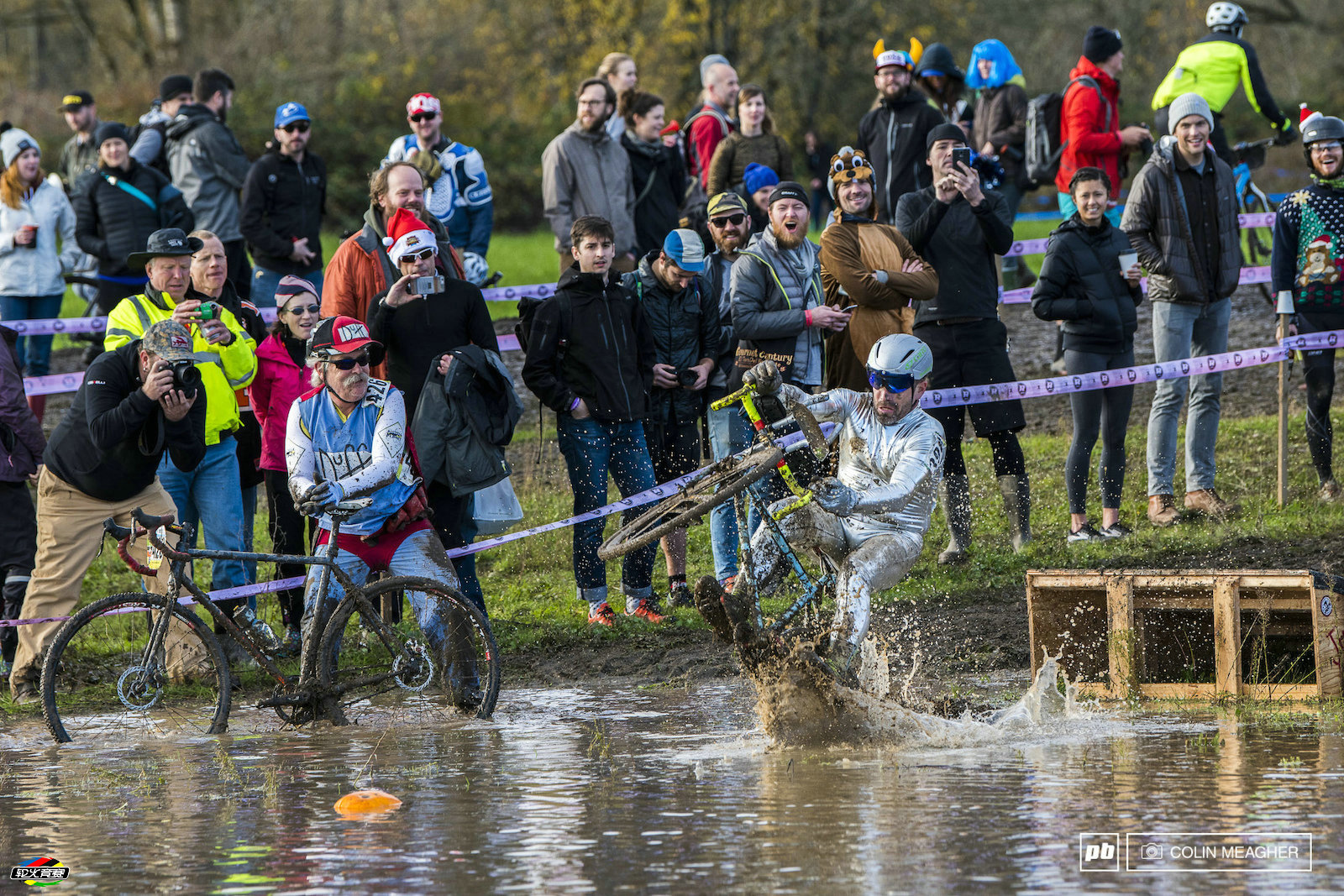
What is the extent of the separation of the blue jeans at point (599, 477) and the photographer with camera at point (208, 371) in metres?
1.93

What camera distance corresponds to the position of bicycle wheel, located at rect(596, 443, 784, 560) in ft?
23.5

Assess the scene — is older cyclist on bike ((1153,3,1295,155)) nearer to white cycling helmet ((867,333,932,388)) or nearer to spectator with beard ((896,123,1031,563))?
spectator with beard ((896,123,1031,563))

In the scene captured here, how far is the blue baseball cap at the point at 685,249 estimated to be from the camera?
10.5 meters

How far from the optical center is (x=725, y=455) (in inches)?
410

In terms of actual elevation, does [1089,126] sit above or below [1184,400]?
above

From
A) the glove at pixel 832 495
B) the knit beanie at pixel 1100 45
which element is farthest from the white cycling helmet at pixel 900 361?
the knit beanie at pixel 1100 45

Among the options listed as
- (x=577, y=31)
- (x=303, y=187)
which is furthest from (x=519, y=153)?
(x=303, y=187)

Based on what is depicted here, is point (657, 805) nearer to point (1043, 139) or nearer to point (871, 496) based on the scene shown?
point (871, 496)

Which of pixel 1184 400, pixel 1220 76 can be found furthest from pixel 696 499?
pixel 1220 76

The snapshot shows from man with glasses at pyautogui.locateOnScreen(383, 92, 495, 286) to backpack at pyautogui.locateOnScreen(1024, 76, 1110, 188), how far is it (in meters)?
4.96

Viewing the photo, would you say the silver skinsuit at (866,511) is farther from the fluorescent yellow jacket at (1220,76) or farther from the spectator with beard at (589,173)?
the fluorescent yellow jacket at (1220,76)

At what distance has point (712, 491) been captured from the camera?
24.7 feet

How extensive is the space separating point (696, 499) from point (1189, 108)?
5.92m

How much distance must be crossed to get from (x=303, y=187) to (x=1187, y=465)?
7103 mm
